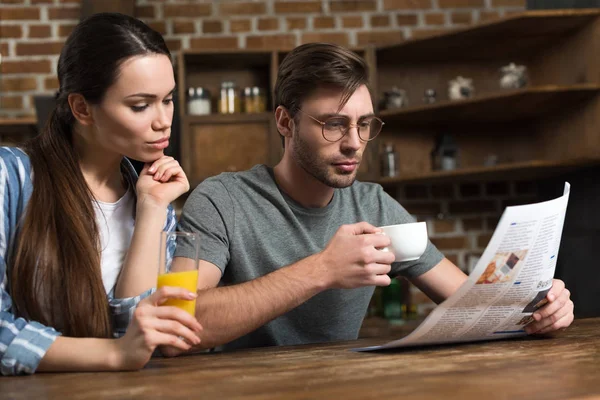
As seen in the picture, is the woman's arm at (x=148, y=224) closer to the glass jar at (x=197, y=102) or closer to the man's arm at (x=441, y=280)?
the man's arm at (x=441, y=280)

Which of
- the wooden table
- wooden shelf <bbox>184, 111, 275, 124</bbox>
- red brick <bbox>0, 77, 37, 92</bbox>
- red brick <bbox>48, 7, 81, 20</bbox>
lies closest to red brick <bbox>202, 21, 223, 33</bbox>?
wooden shelf <bbox>184, 111, 275, 124</bbox>

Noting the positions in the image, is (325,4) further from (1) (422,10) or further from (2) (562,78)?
(2) (562,78)

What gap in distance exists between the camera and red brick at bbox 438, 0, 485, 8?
3.93 m

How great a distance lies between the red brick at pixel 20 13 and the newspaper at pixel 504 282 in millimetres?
3015

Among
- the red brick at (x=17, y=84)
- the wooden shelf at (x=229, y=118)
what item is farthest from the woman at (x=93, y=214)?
the red brick at (x=17, y=84)

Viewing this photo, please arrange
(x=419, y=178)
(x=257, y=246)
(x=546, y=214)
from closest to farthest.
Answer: (x=546, y=214), (x=257, y=246), (x=419, y=178)

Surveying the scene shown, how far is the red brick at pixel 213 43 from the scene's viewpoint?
3787 mm

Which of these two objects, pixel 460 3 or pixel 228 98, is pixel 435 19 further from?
pixel 228 98

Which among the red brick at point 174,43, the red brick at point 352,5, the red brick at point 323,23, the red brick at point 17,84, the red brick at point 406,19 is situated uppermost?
the red brick at point 352,5

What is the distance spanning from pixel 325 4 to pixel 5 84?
163 cm

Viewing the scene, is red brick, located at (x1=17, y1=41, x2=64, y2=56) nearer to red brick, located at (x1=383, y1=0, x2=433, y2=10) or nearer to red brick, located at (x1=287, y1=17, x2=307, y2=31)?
red brick, located at (x1=287, y1=17, x2=307, y2=31)

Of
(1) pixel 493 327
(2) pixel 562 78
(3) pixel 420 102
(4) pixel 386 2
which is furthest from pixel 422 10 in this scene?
(1) pixel 493 327

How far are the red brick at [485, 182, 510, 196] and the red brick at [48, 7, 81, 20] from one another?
2226 millimetres

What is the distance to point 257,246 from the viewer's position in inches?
68.1
